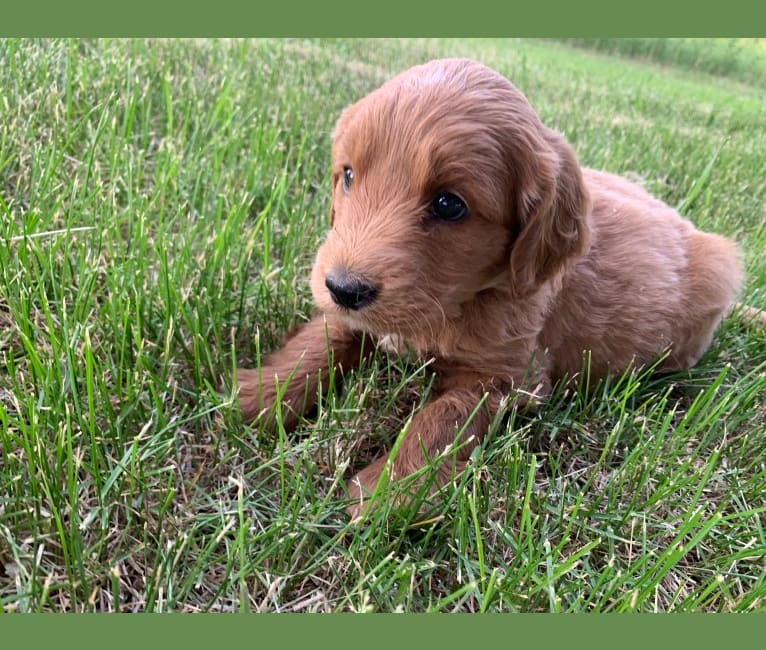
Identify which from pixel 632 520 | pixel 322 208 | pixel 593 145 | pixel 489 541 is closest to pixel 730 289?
pixel 632 520

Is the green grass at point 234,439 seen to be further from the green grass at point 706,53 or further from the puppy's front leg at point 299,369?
the green grass at point 706,53

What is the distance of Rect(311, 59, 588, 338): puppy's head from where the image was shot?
5.77 feet

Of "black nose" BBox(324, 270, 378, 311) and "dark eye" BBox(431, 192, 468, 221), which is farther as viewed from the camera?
"dark eye" BBox(431, 192, 468, 221)

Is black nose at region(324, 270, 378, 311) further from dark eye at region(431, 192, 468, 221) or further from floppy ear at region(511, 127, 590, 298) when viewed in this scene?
floppy ear at region(511, 127, 590, 298)

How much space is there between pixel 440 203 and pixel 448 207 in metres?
0.03

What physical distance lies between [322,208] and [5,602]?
2.46 m

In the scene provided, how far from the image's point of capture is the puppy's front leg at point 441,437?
1849 mm

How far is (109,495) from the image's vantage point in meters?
1.65

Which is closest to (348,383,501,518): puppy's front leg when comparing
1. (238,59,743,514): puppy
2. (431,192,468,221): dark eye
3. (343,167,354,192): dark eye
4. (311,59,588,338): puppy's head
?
(238,59,743,514): puppy

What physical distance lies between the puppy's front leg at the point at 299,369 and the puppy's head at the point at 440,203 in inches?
15.0

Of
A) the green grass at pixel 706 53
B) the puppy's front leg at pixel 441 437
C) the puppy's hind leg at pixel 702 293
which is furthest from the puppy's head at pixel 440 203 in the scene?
the green grass at pixel 706 53

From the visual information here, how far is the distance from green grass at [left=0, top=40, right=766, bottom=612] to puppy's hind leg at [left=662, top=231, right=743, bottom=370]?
0.13 metres

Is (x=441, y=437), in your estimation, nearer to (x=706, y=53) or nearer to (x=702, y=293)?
(x=702, y=293)

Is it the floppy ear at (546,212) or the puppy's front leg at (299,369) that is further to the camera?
the puppy's front leg at (299,369)
